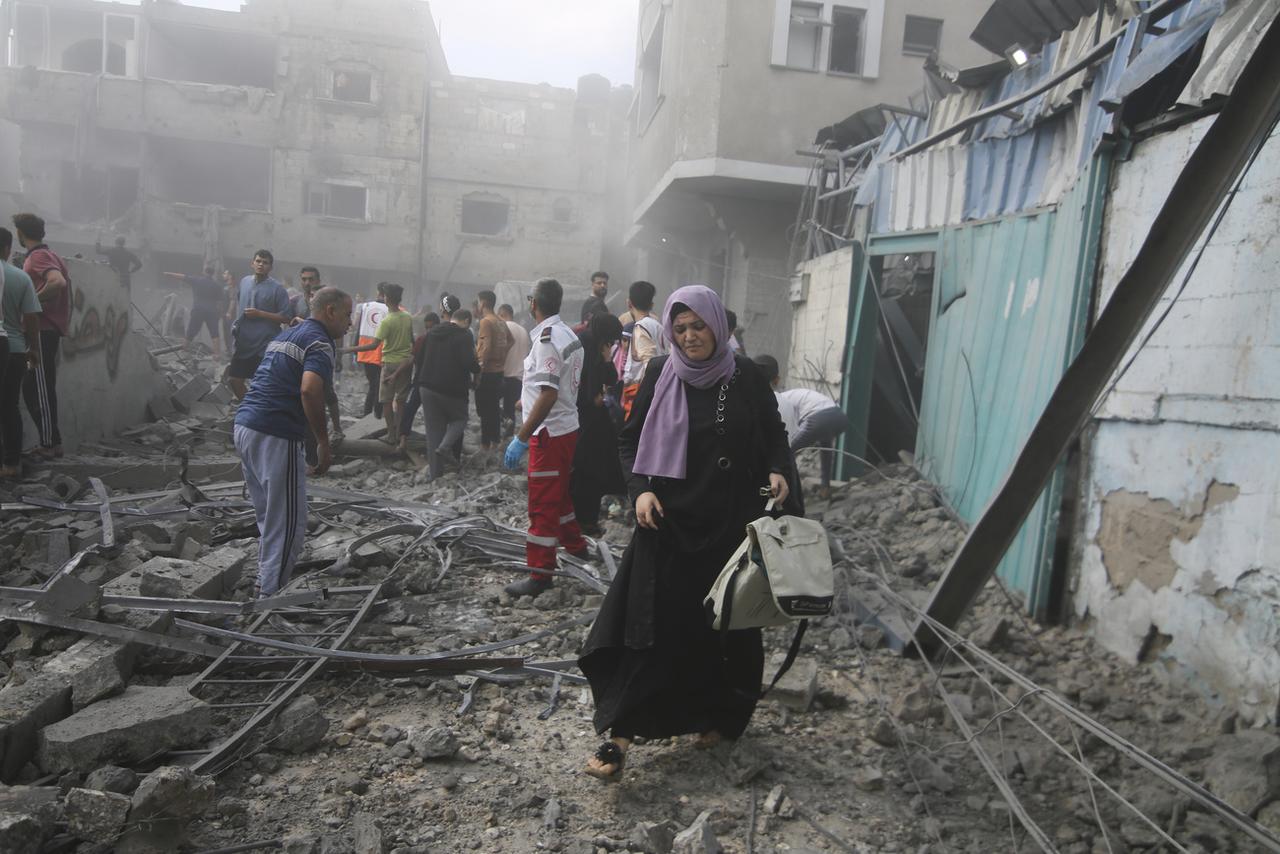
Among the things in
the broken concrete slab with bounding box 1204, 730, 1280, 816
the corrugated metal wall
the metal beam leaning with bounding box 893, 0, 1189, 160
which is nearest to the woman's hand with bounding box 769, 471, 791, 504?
the broken concrete slab with bounding box 1204, 730, 1280, 816

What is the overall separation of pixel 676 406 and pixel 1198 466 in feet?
8.17

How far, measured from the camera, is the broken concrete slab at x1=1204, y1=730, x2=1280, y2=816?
9.95 feet

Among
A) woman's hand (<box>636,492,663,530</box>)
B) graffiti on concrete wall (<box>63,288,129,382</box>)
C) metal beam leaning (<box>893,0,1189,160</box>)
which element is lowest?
woman's hand (<box>636,492,663,530</box>)

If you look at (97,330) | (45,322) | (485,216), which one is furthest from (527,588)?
(485,216)

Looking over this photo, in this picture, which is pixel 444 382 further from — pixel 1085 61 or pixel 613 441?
pixel 1085 61

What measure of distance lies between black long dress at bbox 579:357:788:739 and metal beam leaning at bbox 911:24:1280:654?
143 cm

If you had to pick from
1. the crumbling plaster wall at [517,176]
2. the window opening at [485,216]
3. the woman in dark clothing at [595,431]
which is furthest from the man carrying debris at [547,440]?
the window opening at [485,216]

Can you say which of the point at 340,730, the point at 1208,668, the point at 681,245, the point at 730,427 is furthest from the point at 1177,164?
the point at 681,245

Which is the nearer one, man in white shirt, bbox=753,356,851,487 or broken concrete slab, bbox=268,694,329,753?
broken concrete slab, bbox=268,694,329,753

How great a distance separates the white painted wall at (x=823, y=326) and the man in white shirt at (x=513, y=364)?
330cm

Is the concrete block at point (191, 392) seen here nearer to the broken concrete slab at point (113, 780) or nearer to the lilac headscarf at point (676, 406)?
the broken concrete slab at point (113, 780)

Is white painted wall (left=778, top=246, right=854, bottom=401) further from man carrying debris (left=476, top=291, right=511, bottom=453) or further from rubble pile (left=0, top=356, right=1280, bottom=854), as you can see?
rubble pile (left=0, top=356, right=1280, bottom=854)

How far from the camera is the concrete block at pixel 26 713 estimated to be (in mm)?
2727

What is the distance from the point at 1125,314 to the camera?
3.65 m
